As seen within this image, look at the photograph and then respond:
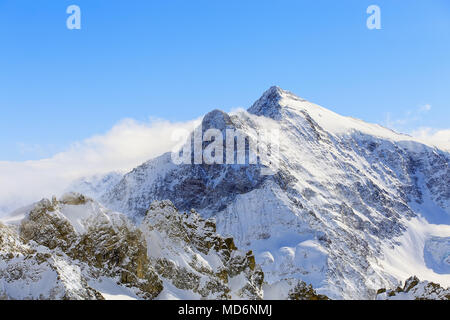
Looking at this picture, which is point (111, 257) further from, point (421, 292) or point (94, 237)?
point (421, 292)

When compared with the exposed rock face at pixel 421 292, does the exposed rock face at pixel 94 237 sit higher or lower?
higher

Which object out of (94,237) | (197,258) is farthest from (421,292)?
(94,237)

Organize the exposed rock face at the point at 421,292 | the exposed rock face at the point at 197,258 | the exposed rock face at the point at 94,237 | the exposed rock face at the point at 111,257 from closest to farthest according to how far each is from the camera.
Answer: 1. the exposed rock face at the point at 111,257
2. the exposed rock face at the point at 94,237
3. the exposed rock face at the point at 197,258
4. the exposed rock face at the point at 421,292

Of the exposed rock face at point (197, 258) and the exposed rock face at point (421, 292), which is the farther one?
the exposed rock face at point (421, 292)

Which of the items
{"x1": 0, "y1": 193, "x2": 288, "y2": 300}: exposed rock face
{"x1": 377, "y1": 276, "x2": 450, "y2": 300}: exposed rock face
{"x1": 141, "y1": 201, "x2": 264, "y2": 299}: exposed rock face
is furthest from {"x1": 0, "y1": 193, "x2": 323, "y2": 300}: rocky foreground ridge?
{"x1": 377, "y1": 276, "x2": 450, "y2": 300}: exposed rock face

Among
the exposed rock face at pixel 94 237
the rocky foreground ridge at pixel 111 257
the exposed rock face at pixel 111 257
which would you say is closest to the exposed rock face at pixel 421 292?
the rocky foreground ridge at pixel 111 257

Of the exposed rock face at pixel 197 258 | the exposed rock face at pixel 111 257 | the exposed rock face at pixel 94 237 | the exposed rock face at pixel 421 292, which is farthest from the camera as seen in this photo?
the exposed rock face at pixel 421 292

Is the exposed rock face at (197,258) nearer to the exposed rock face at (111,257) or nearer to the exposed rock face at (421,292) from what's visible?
the exposed rock face at (111,257)

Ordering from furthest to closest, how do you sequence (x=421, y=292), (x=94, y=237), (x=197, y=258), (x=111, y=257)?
(x=421, y=292), (x=197, y=258), (x=111, y=257), (x=94, y=237)

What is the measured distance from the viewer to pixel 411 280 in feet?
531

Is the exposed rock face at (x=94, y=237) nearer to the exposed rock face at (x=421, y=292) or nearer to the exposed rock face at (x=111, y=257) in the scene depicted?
the exposed rock face at (x=111, y=257)

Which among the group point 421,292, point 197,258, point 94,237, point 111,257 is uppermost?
point 94,237

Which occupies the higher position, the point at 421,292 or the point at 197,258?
the point at 197,258
